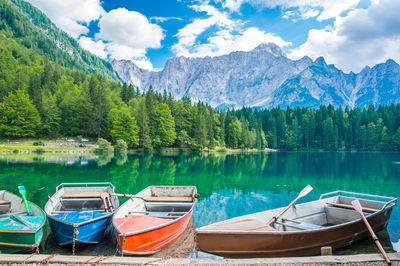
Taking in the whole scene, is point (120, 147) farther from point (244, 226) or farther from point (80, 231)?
point (244, 226)

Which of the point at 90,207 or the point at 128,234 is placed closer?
the point at 128,234

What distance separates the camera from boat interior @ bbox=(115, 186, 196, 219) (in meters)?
11.9

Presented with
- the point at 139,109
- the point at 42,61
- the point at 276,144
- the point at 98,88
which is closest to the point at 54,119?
the point at 98,88

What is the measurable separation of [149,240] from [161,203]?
168 inches

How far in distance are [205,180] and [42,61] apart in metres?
140

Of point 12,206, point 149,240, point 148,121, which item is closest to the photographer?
point 149,240

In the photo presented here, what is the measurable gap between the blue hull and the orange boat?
0.65m

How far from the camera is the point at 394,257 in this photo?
6910 millimetres

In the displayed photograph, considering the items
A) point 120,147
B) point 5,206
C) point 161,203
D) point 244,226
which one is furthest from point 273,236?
point 120,147

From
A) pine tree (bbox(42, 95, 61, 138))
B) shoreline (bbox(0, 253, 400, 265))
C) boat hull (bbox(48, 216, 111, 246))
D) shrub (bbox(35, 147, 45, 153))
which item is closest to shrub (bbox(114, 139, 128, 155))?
shrub (bbox(35, 147, 45, 153))

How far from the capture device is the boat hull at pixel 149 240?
812cm

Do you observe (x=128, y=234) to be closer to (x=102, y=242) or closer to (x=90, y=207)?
(x=102, y=242)

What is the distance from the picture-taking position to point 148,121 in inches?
3155

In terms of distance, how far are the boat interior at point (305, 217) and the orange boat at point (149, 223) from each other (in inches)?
92.1
